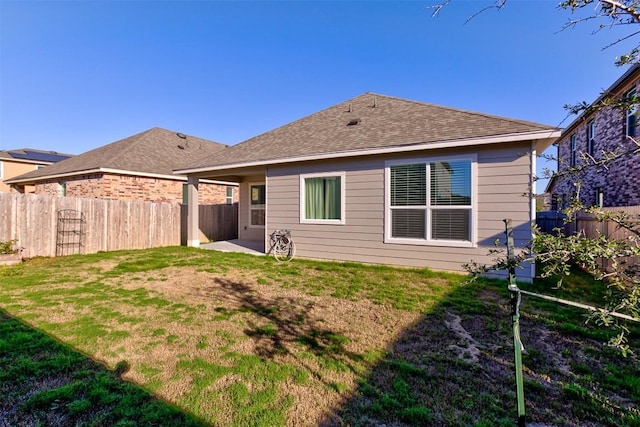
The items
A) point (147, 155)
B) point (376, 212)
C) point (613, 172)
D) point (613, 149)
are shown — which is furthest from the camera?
point (147, 155)

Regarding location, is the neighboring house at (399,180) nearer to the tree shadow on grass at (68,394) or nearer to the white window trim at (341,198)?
the white window trim at (341,198)

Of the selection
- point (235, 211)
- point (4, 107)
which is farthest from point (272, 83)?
point (4, 107)

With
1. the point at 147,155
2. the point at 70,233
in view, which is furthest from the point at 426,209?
the point at 147,155

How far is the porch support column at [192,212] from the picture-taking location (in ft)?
35.7

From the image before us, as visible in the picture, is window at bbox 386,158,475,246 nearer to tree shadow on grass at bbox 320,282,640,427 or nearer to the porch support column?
tree shadow on grass at bbox 320,282,640,427

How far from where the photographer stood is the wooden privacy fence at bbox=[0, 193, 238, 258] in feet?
27.4

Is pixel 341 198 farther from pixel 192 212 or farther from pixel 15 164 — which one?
pixel 15 164

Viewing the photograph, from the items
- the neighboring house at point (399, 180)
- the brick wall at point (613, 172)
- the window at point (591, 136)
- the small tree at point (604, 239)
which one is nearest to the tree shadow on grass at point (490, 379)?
the small tree at point (604, 239)

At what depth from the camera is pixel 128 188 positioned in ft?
41.9

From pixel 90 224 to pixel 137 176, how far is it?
3773 millimetres

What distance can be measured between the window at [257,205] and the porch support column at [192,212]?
7.71 feet

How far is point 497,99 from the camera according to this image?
997cm

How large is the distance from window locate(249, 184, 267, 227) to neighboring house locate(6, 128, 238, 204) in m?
2.11

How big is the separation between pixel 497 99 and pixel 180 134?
1677 cm
